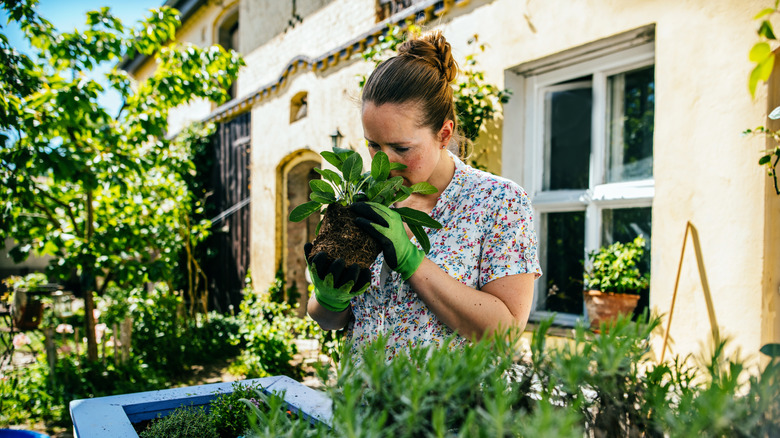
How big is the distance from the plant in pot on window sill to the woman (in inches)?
63.1

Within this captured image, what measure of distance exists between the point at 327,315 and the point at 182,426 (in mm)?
660

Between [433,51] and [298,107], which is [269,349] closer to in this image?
[298,107]

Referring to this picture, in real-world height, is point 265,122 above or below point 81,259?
above

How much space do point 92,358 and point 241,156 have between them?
3.56m

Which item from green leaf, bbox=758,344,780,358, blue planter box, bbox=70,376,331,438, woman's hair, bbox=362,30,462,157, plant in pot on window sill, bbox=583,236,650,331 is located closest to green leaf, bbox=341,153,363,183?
woman's hair, bbox=362,30,462,157

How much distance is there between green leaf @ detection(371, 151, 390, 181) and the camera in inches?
49.5

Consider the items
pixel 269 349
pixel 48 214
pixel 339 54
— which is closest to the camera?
pixel 48 214

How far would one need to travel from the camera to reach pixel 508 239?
1502mm

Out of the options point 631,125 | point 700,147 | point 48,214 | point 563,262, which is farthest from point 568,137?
point 48,214

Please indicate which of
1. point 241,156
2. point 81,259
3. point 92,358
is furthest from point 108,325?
point 241,156

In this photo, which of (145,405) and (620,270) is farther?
(620,270)

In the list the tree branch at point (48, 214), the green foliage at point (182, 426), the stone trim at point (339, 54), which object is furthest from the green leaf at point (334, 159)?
the tree branch at point (48, 214)

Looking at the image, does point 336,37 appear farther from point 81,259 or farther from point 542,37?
point 81,259

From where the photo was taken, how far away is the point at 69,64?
4.05 meters
